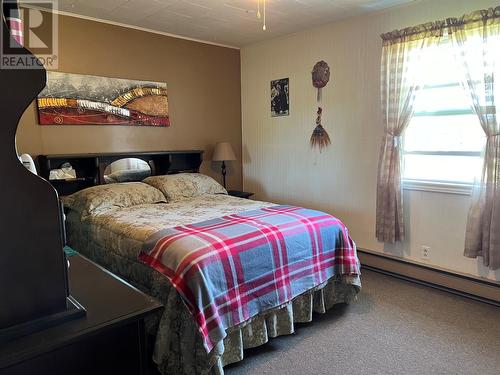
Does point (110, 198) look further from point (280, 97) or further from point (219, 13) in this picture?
point (280, 97)

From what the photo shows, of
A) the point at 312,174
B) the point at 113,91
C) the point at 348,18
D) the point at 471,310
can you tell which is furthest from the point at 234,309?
the point at 348,18

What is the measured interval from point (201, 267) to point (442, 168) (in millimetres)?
2276

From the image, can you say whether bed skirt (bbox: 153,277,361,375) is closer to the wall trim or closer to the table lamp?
the table lamp

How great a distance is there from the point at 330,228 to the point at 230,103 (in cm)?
254

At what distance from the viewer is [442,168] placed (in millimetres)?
3045

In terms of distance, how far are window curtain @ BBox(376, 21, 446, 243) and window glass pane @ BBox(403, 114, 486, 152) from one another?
115 millimetres

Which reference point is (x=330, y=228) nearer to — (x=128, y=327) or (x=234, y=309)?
(x=234, y=309)

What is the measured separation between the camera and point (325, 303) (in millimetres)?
2676

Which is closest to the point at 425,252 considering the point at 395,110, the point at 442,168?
the point at 442,168

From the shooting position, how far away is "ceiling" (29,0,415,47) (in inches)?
121

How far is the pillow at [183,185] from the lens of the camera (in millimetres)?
3504

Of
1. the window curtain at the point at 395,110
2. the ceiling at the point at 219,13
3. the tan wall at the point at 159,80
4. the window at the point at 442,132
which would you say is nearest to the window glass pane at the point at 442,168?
the window at the point at 442,132

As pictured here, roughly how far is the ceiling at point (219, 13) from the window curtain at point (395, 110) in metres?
0.36

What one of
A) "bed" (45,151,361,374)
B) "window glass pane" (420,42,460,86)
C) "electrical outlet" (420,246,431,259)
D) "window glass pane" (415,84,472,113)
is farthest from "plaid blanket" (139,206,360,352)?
"window glass pane" (420,42,460,86)
